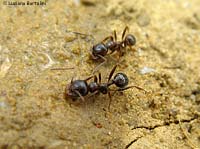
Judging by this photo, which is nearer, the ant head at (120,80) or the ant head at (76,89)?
the ant head at (76,89)

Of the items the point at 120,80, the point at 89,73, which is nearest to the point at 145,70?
the point at 120,80

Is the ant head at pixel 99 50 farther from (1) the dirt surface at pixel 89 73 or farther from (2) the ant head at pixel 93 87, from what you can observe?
(2) the ant head at pixel 93 87

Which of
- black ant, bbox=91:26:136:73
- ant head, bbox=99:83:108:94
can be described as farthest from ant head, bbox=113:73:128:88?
black ant, bbox=91:26:136:73

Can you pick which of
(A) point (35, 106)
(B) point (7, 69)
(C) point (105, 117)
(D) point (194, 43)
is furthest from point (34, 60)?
(D) point (194, 43)

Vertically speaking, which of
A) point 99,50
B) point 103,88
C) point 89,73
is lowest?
point 103,88

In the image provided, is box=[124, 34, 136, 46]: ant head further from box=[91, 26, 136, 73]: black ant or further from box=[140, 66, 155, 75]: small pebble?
box=[140, 66, 155, 75]: small pebble

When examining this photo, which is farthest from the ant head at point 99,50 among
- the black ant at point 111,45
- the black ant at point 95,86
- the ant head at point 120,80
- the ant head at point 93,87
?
the ant head at point 93,87

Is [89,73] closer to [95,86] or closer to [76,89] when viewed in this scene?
[95,86]
